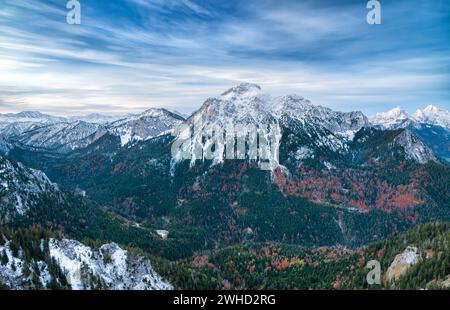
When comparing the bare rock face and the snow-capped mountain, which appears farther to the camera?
the bare rock face

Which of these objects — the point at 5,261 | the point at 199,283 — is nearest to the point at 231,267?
the point at 199,283

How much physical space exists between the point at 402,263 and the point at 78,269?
343 ft

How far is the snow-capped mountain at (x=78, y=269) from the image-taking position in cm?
10081

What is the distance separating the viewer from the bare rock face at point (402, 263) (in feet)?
406

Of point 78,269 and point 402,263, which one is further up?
point 78,269

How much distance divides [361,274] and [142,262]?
80613mm

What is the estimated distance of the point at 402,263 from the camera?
422 ft

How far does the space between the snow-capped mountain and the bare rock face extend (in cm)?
7528

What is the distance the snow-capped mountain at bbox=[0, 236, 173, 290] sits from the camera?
100812 mm

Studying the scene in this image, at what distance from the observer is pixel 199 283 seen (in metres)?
144

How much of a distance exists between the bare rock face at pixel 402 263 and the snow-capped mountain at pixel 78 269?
247 ft

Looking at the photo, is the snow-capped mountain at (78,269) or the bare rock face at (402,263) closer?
the snow-capped mountain at (78,269)
